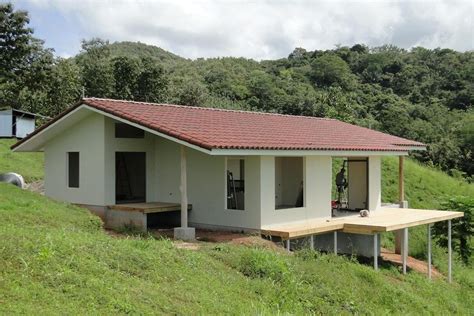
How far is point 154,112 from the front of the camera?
14.4m

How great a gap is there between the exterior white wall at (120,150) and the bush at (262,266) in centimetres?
575

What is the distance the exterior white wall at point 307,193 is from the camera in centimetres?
1262

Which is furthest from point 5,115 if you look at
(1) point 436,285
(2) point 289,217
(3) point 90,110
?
(1) point 436,285

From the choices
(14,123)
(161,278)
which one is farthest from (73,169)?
(14,123)

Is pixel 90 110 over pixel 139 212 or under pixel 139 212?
over

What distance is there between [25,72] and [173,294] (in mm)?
32118

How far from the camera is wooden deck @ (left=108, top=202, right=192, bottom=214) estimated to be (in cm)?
1318

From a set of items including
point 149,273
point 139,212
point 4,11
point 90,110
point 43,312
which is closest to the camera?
point 43,312

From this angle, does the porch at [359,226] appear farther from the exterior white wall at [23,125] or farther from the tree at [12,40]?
the tree at [12,40]

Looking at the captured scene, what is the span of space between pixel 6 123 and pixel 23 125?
0.88m

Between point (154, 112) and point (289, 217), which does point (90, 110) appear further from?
point (289, 217)

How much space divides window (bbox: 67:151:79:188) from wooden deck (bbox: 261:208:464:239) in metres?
5.68

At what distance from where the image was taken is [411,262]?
653 inches

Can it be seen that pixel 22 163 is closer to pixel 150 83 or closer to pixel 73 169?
pixel 73 169
